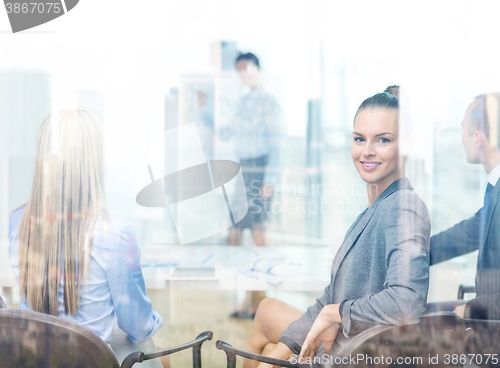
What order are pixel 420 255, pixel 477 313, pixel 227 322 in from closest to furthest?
pixel 420 255 < pixel 477 313 < pixel 227 322

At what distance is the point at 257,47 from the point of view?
1765 millimetres

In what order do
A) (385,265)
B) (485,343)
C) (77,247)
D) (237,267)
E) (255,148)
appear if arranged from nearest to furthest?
(385,265) < (77,247) < (485,343) < (237,267) < (255,148)

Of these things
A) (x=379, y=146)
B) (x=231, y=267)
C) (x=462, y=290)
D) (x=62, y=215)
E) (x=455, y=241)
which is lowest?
(x=462, y=290)

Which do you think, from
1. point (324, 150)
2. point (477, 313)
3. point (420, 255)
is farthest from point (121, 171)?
point (477, 313)

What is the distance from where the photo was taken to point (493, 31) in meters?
1.53

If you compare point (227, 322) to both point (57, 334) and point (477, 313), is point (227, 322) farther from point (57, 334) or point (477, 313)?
point (477, 313)

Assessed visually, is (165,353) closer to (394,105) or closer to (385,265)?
(385,265)

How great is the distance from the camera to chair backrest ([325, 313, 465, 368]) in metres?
1.16

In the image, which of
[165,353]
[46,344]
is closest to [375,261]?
[165,353]

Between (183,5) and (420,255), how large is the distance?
1248 mm

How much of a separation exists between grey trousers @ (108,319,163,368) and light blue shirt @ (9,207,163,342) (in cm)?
3

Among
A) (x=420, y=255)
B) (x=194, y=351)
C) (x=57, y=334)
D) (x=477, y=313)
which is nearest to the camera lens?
(x=57, y=334)

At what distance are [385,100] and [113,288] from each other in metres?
1.14

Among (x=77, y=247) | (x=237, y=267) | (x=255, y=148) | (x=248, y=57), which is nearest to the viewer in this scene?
(x=77, y=247)
